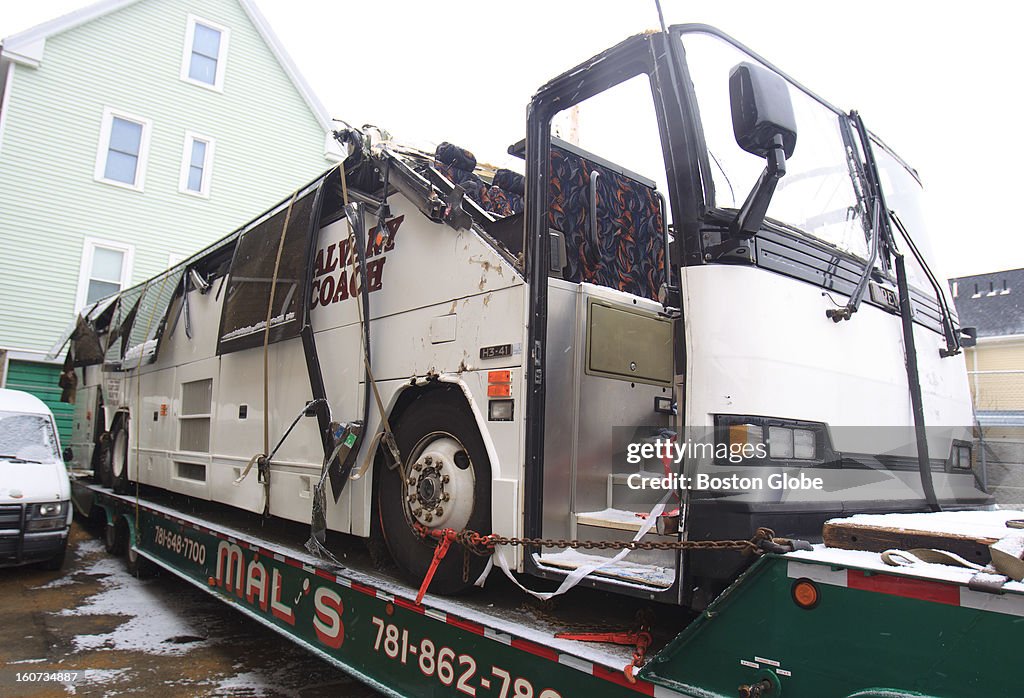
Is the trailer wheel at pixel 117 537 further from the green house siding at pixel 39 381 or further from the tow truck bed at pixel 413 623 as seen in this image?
the green house siding at pixel 39 381

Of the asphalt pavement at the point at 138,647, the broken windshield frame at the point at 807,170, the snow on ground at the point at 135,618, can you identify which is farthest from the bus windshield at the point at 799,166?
the snow on ground at the point at 135,618

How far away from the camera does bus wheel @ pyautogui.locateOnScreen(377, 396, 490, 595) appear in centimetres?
323

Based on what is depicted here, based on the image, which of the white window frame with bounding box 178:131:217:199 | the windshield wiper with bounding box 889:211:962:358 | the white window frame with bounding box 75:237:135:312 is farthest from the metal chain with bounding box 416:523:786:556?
the white window frame with bounding box 178:131:217:199

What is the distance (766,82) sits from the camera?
2.36 m

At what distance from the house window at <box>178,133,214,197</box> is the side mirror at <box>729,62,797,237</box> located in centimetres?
1572

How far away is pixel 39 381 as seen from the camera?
1417 centimetres

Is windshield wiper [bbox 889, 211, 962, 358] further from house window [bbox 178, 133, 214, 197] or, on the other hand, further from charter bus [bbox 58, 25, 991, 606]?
house window [bbox 178, 133, 214, 197]

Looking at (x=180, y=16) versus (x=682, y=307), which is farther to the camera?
(x=180, y=16)

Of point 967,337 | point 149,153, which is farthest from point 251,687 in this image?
point 149,153

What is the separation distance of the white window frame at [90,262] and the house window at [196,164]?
1.83 meters

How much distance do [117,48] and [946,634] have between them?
1799 centimetres

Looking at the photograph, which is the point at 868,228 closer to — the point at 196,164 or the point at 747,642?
the point at 747,642

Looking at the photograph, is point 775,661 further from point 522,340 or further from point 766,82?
point 766,82

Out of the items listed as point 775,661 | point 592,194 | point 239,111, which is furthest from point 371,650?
point 239,111
